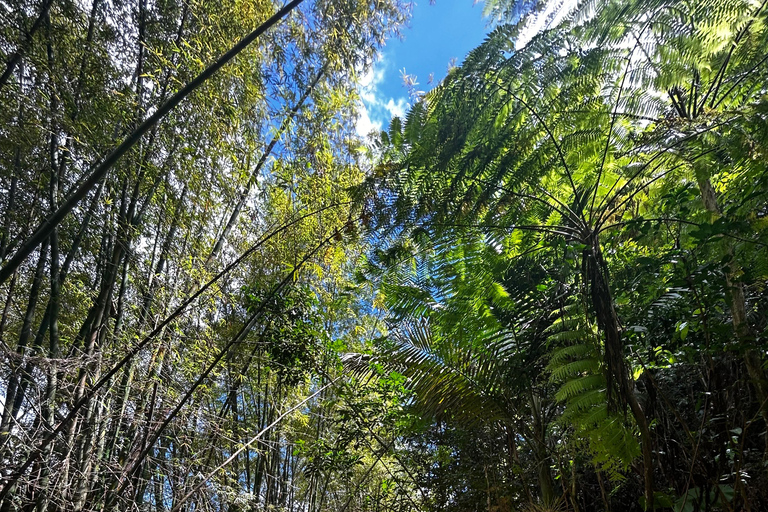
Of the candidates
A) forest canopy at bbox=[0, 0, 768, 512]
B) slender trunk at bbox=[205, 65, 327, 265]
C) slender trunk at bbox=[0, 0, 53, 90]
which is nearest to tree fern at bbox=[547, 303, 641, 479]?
forest canopy at bbox=[0, 0, 768, 512]

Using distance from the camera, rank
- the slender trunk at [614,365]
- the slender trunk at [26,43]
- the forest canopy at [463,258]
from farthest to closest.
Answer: the slender trunk at [26,43], the forest canopy at [463,258], the slender trunk at [614,365]

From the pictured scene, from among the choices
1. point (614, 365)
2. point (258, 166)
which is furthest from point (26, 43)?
point (614, 365)

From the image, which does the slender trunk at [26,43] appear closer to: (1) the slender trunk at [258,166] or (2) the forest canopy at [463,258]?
(2) the forest canopy at [463,258]

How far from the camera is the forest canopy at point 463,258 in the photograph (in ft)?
5.13

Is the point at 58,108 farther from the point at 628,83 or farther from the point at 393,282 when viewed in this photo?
the point at 628,83

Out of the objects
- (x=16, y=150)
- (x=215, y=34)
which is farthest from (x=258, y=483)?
(x=215, y=34)

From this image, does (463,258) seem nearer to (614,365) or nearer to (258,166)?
(614,365)

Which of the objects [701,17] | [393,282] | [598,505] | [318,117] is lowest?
[598,505]

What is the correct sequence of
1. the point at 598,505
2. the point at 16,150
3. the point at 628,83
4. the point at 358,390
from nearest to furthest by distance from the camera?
the point at 628,83, the point at 16,150, the point at 598,505, the point at 358,390

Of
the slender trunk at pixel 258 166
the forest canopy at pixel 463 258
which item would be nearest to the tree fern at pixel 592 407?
the forest canopy at pixel 463 258

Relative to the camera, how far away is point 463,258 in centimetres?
223

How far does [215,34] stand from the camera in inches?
96.4

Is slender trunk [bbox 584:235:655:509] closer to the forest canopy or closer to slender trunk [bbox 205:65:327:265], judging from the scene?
the forest canopy

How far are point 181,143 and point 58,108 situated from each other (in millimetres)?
552
